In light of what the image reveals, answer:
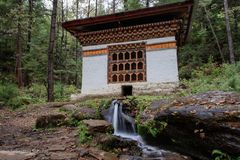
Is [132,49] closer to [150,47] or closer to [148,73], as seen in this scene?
[150,47]

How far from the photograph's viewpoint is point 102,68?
14.8m

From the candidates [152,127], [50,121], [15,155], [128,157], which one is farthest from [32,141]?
[152,127]

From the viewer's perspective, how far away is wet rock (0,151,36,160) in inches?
225

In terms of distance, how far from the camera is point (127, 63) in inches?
576

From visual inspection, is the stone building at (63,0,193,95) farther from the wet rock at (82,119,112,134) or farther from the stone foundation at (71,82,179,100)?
the wet rock at (82,119,112,134)

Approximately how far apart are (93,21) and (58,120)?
22.4 feet

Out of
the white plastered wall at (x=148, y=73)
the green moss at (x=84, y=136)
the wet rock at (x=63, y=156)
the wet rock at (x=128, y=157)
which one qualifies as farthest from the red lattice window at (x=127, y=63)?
the wet rock at (x=63, y=156)

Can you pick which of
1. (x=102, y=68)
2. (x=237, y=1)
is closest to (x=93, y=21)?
(x=102, y=68)

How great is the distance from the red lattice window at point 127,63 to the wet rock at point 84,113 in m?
4.02

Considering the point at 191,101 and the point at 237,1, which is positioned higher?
the point at 237,1

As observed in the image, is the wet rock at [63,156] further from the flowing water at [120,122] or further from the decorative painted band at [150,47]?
the decorative painted band at [150,47]

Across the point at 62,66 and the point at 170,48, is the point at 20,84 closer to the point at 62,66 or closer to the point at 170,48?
the point at 62,66

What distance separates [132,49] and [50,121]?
678 centimetres

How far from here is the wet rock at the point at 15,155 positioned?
18.8ft
